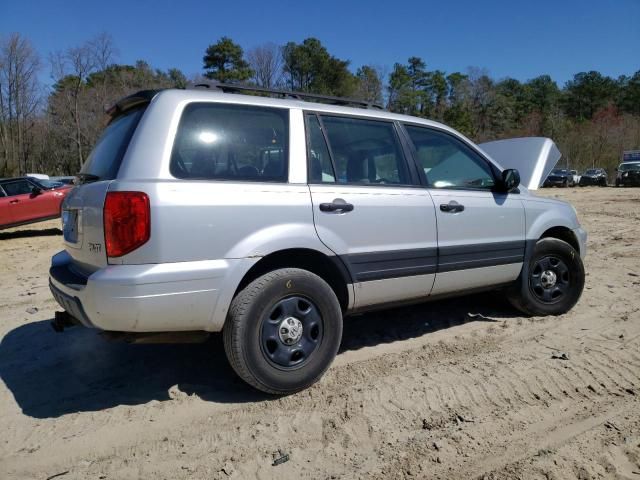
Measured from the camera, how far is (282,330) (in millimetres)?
2924

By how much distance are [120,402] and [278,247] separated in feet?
4.74

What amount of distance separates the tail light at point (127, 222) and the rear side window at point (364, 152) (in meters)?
1.23

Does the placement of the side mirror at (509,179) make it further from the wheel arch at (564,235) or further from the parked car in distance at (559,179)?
the parked car in distance at (559,179)

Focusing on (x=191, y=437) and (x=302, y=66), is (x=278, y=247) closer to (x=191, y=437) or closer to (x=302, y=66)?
(x=191, y=437)

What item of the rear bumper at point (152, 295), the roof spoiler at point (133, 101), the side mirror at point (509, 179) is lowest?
the rear bumper at point (152, 295)

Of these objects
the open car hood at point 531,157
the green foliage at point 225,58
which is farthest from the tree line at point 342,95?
the open car hood at point 531,157

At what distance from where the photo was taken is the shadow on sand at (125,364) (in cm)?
303

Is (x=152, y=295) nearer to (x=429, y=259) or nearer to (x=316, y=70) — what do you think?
(x=429, y=259)

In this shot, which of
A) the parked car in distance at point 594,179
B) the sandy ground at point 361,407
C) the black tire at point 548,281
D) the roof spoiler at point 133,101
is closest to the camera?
the sandy ground at point 361,407

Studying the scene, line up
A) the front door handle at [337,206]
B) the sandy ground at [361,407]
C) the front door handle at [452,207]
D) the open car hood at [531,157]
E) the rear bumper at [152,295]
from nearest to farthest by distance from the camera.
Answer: the sandy ground at [361,407] → the rear bumper at [152,295] → the front door handle at [337,206] → the front door handle at [452,207] → the open car hood at [531,157]

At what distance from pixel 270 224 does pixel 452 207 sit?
1589mm

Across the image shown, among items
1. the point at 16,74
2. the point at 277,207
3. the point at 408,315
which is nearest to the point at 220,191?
the point at 277,207

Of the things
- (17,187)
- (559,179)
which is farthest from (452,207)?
(559,179)

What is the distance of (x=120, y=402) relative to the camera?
2.97 m
